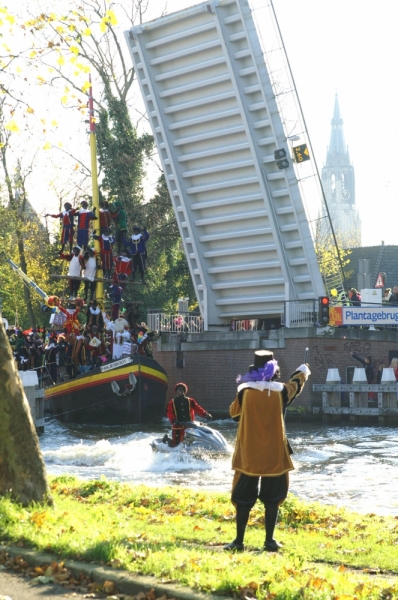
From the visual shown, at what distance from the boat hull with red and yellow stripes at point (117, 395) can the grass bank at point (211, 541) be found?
13.9 metres

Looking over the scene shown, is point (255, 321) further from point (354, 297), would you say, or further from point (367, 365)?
point (367, 365)

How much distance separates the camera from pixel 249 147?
887 inches

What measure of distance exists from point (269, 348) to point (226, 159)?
476cm

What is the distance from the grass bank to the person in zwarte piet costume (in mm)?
271

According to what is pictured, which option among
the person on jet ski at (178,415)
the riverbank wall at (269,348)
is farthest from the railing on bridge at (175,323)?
the person on jet ski at (178,415)

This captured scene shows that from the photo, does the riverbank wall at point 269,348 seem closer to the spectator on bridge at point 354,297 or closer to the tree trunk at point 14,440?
the spectator on bridge at point 354,297

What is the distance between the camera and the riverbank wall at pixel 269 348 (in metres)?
24.5

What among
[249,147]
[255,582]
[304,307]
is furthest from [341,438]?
[255,582]

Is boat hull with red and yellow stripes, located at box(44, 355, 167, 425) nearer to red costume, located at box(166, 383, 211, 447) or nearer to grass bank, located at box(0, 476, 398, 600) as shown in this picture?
red costume, located at box(166, 383, 211, 447)

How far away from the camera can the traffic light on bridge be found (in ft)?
77.0

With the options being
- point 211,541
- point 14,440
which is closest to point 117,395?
point 14,440

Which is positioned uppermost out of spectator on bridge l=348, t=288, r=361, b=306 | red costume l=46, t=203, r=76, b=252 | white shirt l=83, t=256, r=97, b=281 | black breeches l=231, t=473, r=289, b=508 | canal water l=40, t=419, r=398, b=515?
red costume l=46, t=203, r=76, b=252

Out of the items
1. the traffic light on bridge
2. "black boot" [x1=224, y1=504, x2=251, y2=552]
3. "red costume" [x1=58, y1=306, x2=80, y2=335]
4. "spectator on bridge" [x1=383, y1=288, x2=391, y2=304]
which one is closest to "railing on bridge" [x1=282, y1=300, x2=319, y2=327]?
the traffic light on bridge

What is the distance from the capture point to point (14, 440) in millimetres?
7488
